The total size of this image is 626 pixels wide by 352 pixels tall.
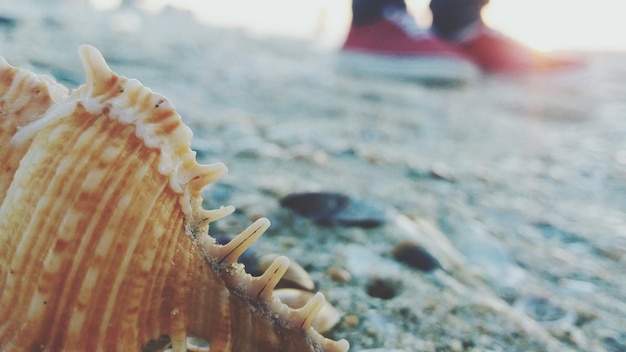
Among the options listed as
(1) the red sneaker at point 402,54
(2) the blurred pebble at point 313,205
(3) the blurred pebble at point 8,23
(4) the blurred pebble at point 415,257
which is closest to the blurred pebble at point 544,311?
(4) the blurred pebble at point 415,257

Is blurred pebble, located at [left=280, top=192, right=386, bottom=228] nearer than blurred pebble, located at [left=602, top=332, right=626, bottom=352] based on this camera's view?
No

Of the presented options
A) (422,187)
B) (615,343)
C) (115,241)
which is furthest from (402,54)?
(115,241)

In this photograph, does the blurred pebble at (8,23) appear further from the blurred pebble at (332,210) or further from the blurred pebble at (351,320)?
the blurred pebble at (351,320)

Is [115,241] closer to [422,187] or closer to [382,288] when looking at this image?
[382,288]

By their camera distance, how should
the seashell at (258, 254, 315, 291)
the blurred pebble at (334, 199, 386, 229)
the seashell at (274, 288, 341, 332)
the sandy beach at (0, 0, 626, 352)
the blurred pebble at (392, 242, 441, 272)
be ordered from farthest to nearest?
the blurred pebble at (334, 199, 386, 229) → the blurred pebble at (392, 242, 441, 272) → the sandy beach at (0, 0, 626, 352) → the seashell at (258, 254, 315, 291) → the seashell at (274, 288, 341, 332)

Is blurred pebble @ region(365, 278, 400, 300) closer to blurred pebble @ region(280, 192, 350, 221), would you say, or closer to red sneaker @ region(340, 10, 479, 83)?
blurred pebble @ region(280, 192, 350, 221)

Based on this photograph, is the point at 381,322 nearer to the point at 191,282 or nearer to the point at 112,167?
the point at 191,282

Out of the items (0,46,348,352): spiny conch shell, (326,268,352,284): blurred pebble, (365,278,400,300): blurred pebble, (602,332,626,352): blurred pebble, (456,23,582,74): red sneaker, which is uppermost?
(456,23,582,74): red sneaker

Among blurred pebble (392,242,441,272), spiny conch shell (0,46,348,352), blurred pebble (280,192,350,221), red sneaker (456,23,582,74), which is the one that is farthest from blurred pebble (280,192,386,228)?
red sneaker (456,23,582,74)
